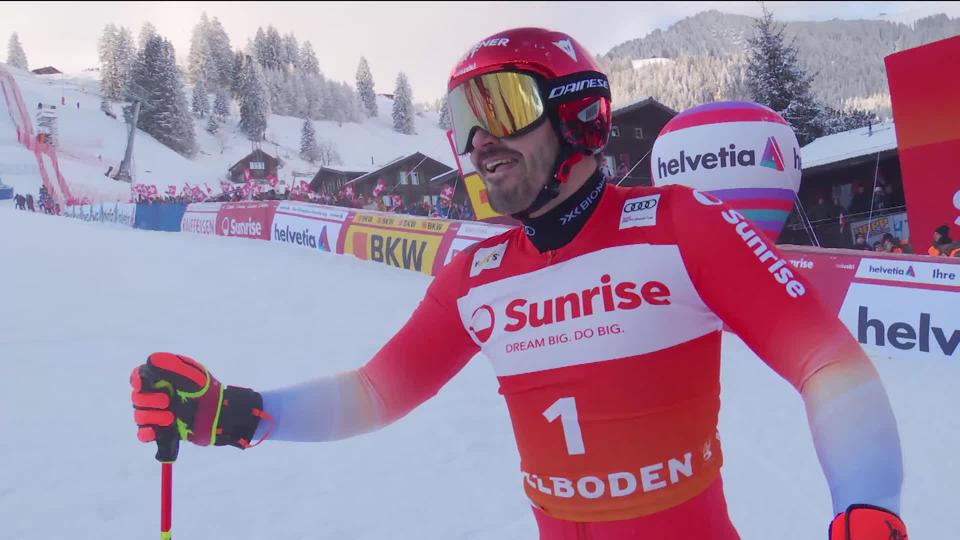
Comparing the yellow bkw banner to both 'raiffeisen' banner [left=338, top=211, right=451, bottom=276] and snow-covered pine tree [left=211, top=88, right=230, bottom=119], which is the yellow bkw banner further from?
snow-covered pine tree [left=211, top=88, right=230, bottom=119]

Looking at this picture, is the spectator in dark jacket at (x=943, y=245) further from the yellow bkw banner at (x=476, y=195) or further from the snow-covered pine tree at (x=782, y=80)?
the snow-covered pine tree at (x=782, y=80)

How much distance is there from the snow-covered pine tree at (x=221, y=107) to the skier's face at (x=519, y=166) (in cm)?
10008

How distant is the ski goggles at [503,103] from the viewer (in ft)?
6.05

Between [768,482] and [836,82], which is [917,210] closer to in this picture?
[768,482]

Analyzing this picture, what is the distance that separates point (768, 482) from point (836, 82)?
95.5 feet

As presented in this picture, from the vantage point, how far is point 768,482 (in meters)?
4.61

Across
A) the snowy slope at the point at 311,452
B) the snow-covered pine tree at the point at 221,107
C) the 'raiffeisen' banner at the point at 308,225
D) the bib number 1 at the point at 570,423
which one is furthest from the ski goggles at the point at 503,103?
the snow-covered pine tree at the point at 221,107

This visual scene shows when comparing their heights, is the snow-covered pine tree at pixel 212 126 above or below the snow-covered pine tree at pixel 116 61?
below

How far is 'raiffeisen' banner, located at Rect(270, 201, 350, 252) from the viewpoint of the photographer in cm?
1622

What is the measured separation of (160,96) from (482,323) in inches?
3204

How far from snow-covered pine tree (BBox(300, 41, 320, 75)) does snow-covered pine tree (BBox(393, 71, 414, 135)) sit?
719 inches

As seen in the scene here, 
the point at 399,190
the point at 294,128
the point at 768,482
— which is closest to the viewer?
the point at 768,482

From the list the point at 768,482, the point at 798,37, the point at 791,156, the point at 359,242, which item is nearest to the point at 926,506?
the point at 768,482

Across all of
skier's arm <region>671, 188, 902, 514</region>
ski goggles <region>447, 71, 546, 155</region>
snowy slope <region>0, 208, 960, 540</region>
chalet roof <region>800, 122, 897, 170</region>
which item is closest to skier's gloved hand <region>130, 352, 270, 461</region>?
ski goggles <region>447, 71, 546, 155</region>
